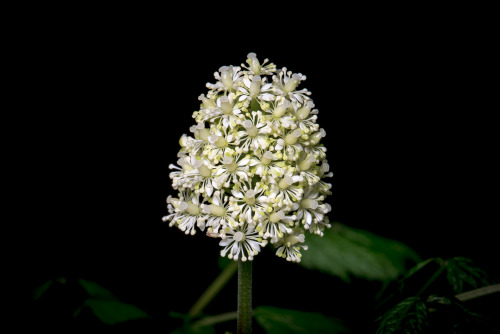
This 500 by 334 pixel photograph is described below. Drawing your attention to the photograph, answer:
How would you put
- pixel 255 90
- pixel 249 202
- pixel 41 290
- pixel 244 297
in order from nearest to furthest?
1. pixel 249 202
2. pixel 255 90
3. pixel 244 297
4. pixel 41 290

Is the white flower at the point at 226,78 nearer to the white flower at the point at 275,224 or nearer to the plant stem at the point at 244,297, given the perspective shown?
the white flower at the point at 275,224

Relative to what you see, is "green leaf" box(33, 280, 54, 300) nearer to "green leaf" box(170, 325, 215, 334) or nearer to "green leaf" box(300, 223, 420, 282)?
"green leaf" box(170, 325, 215, 334)

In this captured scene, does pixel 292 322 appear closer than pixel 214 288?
Yes

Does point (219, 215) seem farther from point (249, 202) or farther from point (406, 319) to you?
point (406, 319)

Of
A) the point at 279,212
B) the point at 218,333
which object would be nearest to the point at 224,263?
the point at 218,333

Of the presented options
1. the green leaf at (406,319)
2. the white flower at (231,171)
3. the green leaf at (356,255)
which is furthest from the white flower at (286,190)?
the green leaf at (356,255)

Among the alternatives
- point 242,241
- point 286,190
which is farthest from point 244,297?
point 286,190

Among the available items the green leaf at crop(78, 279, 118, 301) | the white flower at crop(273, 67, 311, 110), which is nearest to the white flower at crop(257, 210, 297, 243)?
the white flower at crop(273, 67, 311, 110)
